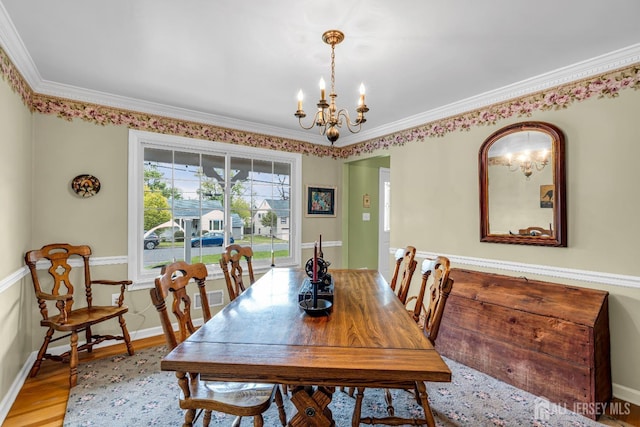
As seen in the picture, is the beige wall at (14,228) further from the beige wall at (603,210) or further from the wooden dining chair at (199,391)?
the beige wall at (603,210)

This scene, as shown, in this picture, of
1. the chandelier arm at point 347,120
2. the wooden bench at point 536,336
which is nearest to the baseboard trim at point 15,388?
the chandelier arm at point 347,120

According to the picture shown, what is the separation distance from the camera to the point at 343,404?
2.17 metres

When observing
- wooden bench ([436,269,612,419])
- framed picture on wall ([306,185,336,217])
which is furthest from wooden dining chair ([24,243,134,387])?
wooden bench ([436,269,612,419])

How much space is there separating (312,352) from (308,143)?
3.59m

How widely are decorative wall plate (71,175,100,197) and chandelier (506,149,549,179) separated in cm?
384

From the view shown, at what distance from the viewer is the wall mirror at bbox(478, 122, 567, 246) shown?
8.27ft

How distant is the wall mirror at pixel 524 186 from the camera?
2521 mm

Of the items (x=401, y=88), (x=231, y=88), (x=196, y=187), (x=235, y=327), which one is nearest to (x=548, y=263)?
(x=401, y=88)

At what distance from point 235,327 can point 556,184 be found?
2.63 meters

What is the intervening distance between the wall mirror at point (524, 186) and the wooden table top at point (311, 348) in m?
1.65

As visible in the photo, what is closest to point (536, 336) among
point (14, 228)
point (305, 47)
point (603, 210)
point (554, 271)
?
point (554, 271)

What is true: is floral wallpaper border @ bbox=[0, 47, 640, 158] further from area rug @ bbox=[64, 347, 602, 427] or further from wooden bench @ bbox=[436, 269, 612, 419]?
area rug @ bbox=[64, 347, 602, 427]

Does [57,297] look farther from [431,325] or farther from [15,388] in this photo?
[431,325]

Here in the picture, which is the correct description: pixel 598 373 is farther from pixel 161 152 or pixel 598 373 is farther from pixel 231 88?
pixel 161 152
